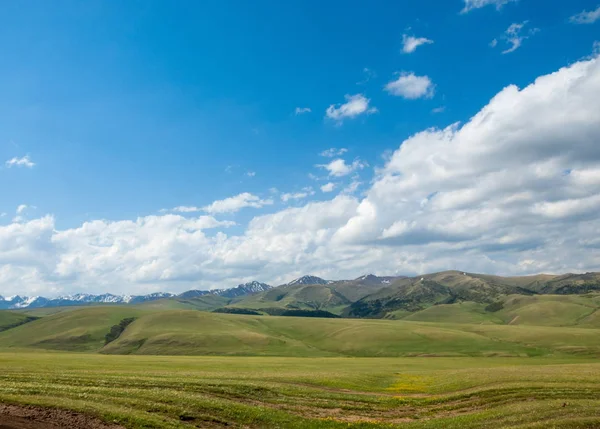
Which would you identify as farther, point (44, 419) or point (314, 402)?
point (314, 402)

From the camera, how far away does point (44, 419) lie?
25359 millimetres

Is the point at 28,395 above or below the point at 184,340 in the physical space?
above

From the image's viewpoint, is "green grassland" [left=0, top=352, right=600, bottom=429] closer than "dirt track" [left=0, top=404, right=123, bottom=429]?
No

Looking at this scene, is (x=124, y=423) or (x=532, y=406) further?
(x=532, y=406)

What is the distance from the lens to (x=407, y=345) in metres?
191

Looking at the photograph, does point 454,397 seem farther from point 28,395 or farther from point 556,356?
point 556,356

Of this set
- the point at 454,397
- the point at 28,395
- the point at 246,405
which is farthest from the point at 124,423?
the point at 454,397

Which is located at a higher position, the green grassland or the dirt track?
the dirt track

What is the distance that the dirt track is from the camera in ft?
77.5

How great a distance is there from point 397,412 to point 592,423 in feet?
51.8

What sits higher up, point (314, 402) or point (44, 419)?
point (44, 419)

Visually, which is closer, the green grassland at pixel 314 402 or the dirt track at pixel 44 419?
the dirt track at pixel 44 419

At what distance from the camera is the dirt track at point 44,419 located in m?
23.6

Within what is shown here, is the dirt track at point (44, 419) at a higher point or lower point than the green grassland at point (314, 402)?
higher
